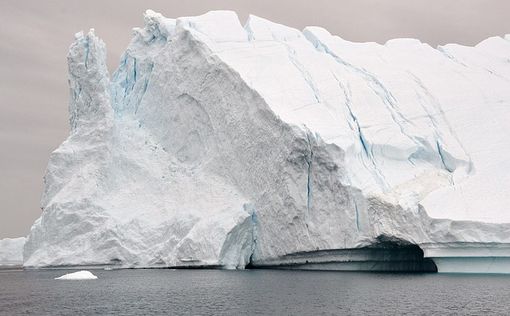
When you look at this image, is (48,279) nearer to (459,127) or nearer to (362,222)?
(362,222)

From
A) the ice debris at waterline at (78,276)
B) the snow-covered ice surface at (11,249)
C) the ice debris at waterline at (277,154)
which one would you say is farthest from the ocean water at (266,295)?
the snow-covered ice surface at (11,249)

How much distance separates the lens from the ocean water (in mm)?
17047

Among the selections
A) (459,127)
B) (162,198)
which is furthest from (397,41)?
(162,198)

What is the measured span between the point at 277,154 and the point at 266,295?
882 centimetres

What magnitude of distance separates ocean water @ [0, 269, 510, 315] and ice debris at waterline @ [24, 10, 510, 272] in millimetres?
1621

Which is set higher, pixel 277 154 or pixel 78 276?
pixel 277 154

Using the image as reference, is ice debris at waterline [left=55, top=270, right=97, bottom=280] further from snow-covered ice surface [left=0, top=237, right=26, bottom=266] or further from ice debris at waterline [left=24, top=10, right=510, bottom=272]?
snow-covered ice surface [left=0, top=237, right=26, bottom=266]

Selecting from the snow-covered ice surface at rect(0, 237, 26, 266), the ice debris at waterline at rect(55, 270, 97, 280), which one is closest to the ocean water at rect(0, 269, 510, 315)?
the ice debris at waterline at rect(55, 270, 97, 280)

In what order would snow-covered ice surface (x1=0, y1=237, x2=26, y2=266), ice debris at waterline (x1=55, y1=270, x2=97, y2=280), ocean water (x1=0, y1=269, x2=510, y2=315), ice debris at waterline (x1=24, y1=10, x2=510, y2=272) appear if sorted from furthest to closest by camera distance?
snow-covered ice surface (x1=0, y1=237, x2=26, y2=266) < ice debris at waterline (x1=55, y1=270, x2=97, y2=280) < ice debris at waterline (x1=24, y1=10, x2=510, y2=272) < ocean water (x1=0, y1=269, x2=510, y2=315)

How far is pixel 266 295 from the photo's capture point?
63.9 ft

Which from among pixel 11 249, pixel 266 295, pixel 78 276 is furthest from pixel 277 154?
pixel 11 249

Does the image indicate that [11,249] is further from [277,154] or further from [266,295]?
[266,295]

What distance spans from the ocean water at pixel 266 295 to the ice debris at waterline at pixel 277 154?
5.32 feet

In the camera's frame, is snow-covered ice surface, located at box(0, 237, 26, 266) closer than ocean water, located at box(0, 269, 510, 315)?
No
